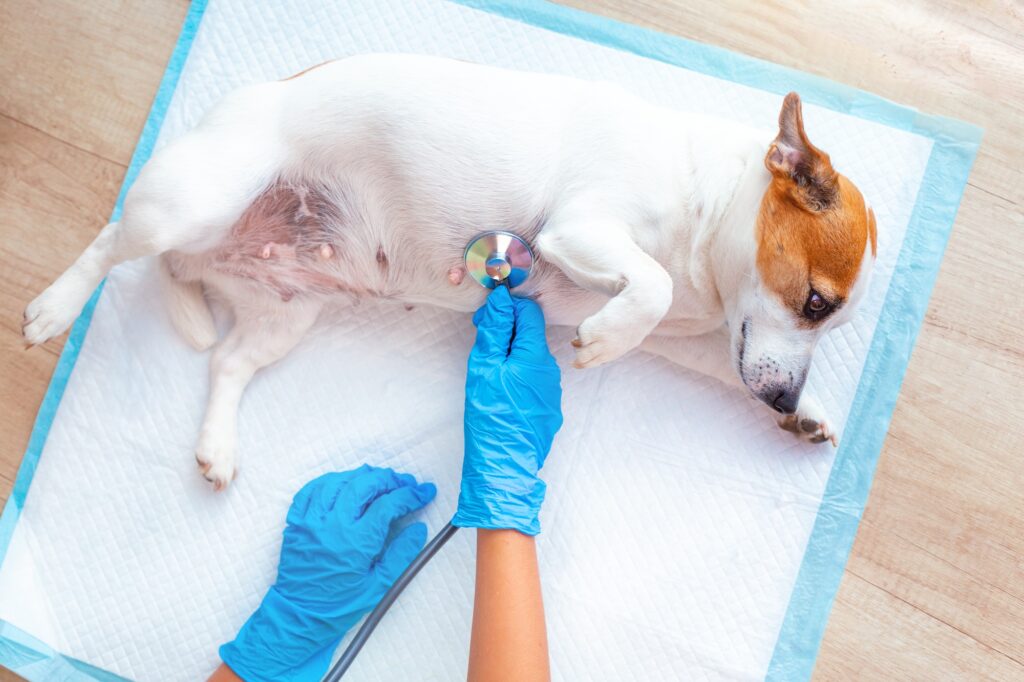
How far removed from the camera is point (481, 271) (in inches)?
65.9

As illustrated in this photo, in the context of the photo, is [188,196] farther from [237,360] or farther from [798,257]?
[798,257]

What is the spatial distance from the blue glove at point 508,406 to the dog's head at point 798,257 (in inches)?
17.6

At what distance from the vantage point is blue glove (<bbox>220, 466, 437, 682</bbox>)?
5.83 feet

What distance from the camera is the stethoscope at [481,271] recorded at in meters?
1.64

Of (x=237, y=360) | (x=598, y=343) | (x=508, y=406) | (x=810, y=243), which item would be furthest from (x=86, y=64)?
(x=810, y=243)

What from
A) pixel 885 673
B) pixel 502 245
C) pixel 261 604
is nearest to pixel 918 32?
pixel 502 245

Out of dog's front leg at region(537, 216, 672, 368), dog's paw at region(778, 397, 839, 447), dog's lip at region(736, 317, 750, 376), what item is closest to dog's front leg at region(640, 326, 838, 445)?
dog's paw at region(778, 397, 839, 447)

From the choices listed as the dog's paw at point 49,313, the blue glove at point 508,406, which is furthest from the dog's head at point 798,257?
the dog's paw at point 49,313

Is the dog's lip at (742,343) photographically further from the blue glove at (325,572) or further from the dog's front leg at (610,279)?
the blue glove at (325,572)

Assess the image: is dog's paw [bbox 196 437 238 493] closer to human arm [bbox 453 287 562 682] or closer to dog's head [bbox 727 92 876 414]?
human arm [bbox 453 287 562 682]

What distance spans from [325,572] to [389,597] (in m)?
0.19

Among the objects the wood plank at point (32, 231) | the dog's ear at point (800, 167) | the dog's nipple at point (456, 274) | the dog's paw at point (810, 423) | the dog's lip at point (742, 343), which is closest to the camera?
the dog's ear at point (800, 167)

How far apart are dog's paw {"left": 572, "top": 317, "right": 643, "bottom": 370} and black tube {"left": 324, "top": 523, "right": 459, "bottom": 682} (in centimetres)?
45

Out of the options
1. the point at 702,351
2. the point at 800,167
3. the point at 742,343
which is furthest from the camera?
the point at 702,351
